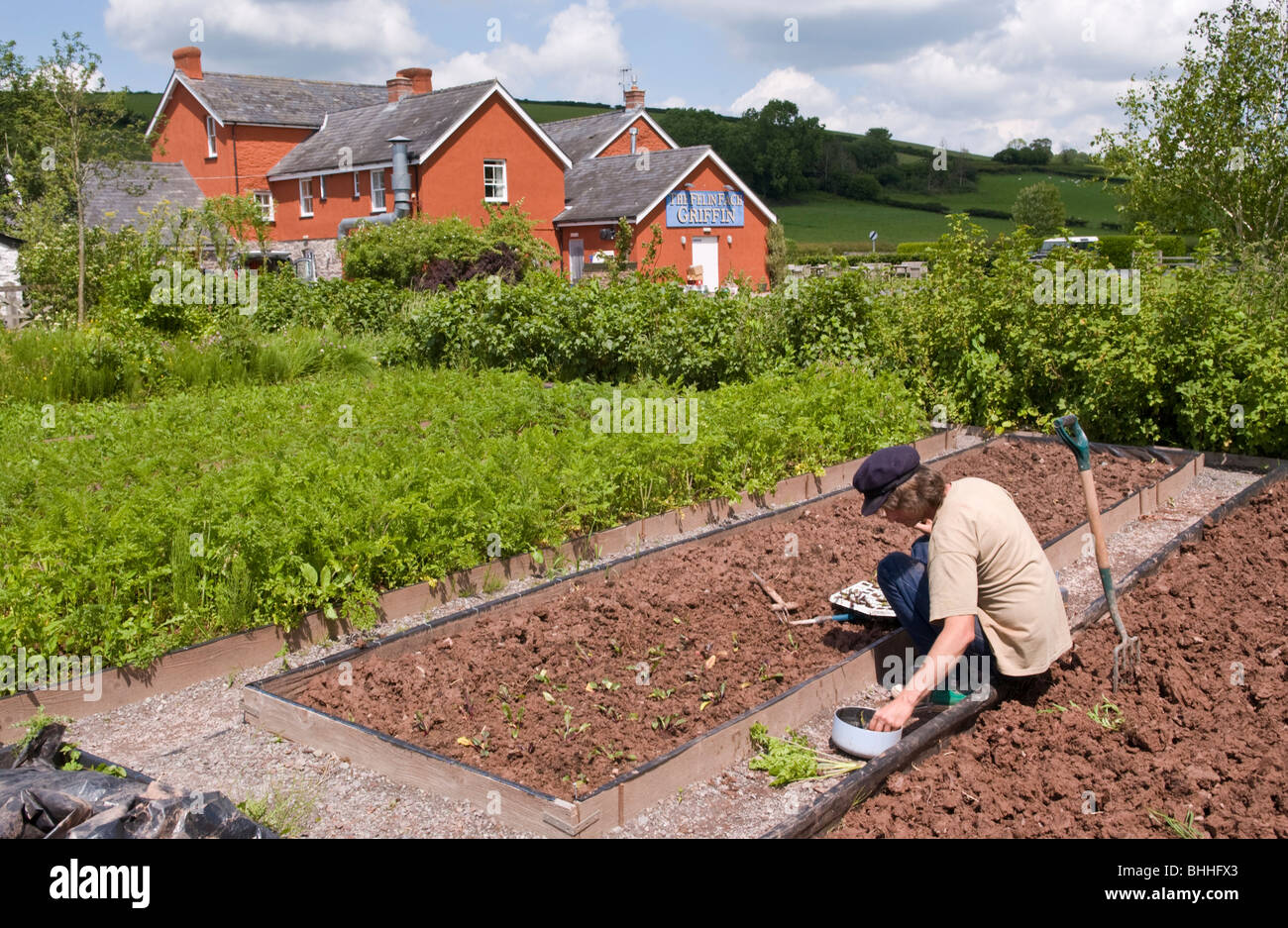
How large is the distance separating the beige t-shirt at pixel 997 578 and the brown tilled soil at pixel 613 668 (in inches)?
42.3

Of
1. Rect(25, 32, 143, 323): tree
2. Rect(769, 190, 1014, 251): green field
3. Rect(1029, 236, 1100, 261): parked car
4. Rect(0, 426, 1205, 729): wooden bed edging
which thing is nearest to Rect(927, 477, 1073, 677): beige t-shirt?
Rect(0, 426, 1205, 729): wooden bed edging

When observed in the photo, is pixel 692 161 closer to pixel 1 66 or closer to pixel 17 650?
pixel 1 66

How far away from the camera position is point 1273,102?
19.3m

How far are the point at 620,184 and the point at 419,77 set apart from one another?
10047 millimetres

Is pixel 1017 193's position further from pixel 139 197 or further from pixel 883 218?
pixel 139 197

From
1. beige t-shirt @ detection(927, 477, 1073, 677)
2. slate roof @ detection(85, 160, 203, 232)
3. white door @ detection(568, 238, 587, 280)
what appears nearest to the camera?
beige t-shirt @ detection(927, 477, 1073, 677)

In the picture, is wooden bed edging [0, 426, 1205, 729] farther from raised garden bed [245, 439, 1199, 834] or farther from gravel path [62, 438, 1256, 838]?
raised garden bed [245, 439, 1199, 834]

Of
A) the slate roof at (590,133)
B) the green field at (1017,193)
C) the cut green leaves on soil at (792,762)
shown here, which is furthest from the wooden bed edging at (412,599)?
the green field at (1017,193)

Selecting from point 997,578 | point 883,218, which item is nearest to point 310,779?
point 997,578

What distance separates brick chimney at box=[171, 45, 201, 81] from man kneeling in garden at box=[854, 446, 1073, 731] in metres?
42.5

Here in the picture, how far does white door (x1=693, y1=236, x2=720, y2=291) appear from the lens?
35906mm

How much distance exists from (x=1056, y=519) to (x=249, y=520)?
5.81 m
